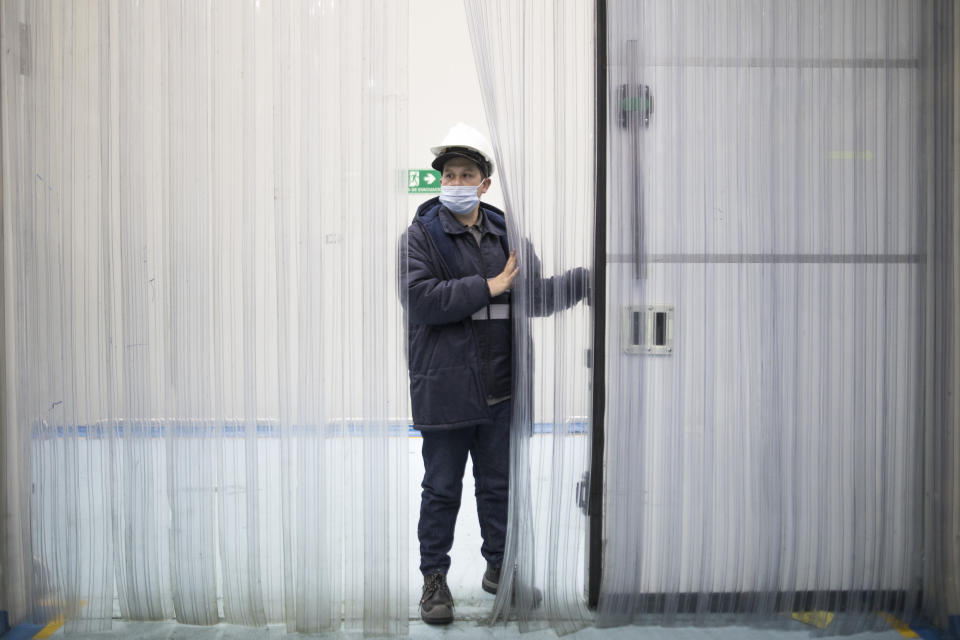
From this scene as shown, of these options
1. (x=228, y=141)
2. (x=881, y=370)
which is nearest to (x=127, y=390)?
(x=228, y=141)

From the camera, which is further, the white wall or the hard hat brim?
the white wall

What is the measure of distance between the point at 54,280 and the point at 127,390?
36 centimetres

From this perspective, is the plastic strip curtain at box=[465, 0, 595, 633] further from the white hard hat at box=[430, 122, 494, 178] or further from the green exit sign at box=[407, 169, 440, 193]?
the green exit sign at box=[407, 169, 440, 193]

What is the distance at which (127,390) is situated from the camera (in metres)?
1.81

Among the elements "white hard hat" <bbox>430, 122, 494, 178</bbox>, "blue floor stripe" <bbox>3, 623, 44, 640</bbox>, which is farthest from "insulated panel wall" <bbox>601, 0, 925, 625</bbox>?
"blue floor stripe" <bbox>3, 623, 44, 640</bbox>

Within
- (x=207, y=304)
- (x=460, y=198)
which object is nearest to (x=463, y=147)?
(x=460, y=198)

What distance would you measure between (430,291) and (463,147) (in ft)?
1.35

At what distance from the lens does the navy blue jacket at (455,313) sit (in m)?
Answer: 1.78

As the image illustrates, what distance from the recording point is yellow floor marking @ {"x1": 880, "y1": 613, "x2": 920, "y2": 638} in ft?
6.02

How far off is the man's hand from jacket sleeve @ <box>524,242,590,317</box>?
2.4 inches

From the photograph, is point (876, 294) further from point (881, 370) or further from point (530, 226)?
point (530, 226)

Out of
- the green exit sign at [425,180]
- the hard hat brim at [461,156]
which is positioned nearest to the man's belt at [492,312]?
the hard hat brim at [461,156]

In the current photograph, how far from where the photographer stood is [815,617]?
1.87 metres

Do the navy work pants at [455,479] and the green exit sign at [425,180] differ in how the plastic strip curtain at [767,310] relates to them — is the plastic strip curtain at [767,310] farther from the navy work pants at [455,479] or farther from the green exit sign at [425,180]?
the green exit sign at [425,180]
